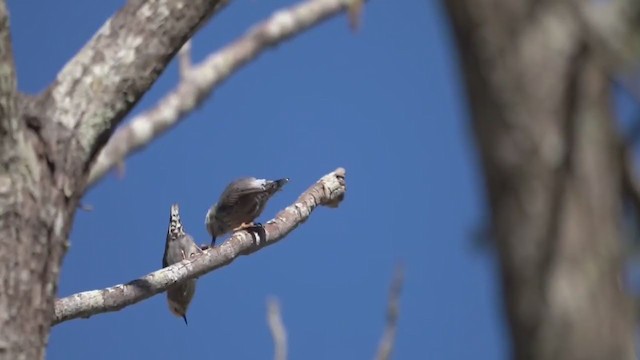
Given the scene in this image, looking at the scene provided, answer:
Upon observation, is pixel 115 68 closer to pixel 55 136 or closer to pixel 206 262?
pixel 55 136

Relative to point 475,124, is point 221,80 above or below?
above

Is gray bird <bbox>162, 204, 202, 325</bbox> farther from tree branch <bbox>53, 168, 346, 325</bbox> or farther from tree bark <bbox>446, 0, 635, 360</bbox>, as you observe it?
tree bark <bbox>446, 0, 635, 360</bbox>

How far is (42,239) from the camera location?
2781 millimetres

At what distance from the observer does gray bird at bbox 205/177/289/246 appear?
22.0 ft

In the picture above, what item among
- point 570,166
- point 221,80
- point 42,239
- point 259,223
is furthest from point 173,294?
point 570,166

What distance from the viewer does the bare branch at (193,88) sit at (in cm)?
409

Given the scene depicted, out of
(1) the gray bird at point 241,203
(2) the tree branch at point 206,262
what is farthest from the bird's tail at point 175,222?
(2) the tree branch at point 206,262

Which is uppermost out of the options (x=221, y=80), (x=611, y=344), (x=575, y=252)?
(x=221, y=80)

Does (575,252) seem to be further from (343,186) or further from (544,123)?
(343,186)

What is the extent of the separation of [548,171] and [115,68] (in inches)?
73.1

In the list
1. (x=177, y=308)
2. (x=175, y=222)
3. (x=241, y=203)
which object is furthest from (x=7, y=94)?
(x=177, y=308)

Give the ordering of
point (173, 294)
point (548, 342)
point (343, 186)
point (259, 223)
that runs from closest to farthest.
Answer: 1. point (548, 342)
2. point (259, 223)
3. point (343, 186)
4. point (173, 294)

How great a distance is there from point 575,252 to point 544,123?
0.59 ft

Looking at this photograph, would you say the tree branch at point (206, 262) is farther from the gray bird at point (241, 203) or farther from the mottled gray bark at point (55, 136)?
→ the mottled gray bark at point (55, 136)
